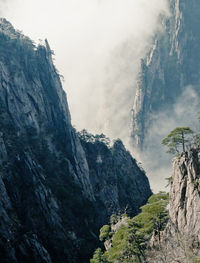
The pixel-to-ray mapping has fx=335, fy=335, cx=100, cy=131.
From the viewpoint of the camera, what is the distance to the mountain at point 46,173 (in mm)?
80944

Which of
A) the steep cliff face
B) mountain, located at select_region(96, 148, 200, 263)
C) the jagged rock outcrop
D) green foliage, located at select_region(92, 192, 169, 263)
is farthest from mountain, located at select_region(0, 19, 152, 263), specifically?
the jagged rock outcrop

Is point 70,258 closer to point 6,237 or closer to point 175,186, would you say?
point 6,237

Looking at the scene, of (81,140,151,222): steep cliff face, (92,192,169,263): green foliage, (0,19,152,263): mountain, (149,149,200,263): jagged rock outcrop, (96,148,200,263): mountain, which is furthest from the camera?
(81,140,151,222): steep cliff face

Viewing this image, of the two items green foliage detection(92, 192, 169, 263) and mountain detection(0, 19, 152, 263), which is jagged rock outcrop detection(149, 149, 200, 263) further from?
mountain detection(0, 19, 152, 263)

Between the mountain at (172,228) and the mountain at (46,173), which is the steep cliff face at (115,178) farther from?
the mountain at (172,228)

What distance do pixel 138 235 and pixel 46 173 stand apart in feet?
162

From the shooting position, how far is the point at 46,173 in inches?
4085

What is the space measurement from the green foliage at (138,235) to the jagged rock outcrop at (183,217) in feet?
7.81

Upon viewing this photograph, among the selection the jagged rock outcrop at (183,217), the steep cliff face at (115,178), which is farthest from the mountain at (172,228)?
the steep cliff face at (115,178)

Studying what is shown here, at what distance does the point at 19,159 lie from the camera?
93.2 meters

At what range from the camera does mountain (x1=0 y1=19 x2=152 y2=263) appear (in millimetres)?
80944

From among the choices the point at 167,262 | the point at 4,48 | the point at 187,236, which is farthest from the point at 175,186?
the point at 4,48

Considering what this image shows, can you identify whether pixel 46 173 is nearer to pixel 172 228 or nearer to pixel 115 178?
pixel 115 178

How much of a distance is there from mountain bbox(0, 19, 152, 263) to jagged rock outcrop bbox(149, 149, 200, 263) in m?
32.5
